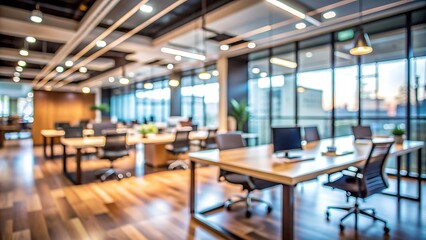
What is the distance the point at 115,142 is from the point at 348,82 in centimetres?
542

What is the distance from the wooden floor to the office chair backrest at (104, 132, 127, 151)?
2.14 ft

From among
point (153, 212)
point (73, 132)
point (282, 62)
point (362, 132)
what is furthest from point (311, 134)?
point (73, 132)

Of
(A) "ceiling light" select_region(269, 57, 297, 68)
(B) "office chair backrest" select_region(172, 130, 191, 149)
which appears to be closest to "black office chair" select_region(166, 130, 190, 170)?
(B) "office chair backrest" select_region(172, 130, 191, 149)

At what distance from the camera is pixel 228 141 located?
362cm

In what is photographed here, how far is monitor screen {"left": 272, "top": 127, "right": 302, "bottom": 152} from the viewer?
2.80 meters

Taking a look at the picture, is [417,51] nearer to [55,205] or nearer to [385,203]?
[385,203]

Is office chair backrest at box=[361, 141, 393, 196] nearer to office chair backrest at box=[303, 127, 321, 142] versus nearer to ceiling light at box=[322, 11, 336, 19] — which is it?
office chair backrest at box=[303, 127, 321, 142]

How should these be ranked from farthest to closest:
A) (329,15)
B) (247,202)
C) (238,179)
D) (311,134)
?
(329,15) < (311,134) < (247,202) < (238,179)

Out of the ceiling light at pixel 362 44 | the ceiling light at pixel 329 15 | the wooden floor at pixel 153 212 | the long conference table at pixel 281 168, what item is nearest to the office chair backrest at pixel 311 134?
the wooden floor at pixel 153 212

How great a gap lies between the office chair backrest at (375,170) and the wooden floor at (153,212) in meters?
0.52

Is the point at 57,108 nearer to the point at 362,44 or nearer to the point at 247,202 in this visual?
the point at 247,202

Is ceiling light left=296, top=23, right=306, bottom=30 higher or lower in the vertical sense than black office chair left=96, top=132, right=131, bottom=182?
higher

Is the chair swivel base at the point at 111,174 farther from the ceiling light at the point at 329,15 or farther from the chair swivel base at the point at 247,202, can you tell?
the ceiling light at the point at 329,15

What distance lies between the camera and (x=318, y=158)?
2.84 m
